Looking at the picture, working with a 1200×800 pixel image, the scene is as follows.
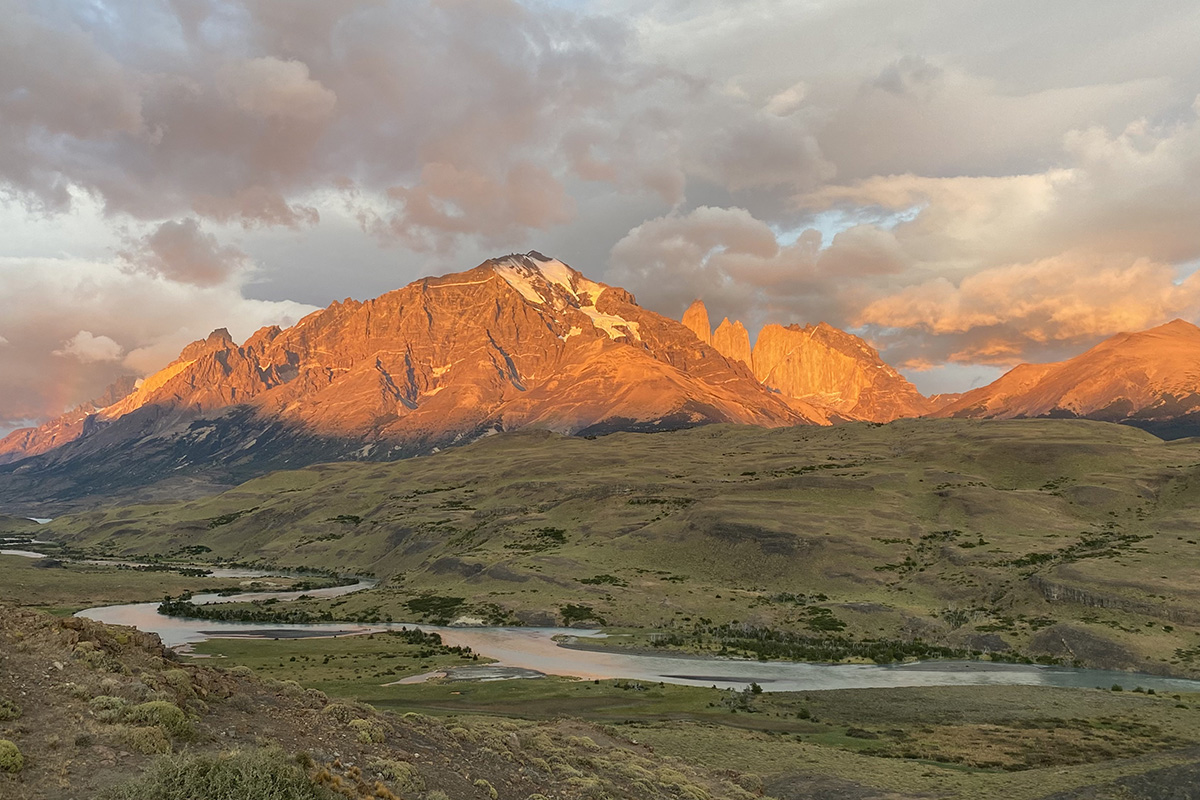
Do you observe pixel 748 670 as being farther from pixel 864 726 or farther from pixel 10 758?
pixel 10 758

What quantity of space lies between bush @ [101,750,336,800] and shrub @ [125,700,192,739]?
336cm

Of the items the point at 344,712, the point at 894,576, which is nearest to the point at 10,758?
the point at 344,712

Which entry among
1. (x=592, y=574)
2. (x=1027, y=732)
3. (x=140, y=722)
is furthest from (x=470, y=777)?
(x=592, y=574)

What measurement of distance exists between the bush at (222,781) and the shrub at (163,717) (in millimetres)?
3361

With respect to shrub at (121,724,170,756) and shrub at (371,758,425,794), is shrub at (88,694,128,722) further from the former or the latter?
shrub at (371,758,425,794)

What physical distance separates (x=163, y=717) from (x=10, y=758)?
514cm

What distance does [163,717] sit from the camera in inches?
1024

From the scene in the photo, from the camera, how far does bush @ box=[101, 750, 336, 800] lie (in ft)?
67.5

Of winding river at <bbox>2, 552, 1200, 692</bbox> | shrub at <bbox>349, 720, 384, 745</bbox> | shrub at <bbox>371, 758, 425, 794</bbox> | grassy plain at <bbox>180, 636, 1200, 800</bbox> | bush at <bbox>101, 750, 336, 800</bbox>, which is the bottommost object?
winding river at <bbox>2, 552, 1200, 692</bbox>

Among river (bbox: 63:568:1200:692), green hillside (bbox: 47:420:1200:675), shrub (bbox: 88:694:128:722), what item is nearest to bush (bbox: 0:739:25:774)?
shrub (bbox: 88:694:128:722)

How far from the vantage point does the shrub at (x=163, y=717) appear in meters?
25.5

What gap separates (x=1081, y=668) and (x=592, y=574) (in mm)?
91123

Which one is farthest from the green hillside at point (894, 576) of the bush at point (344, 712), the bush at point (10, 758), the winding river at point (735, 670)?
the bush at point (10, 758)

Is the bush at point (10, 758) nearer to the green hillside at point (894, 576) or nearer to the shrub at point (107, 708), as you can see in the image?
the shrub at point (107, 708)
